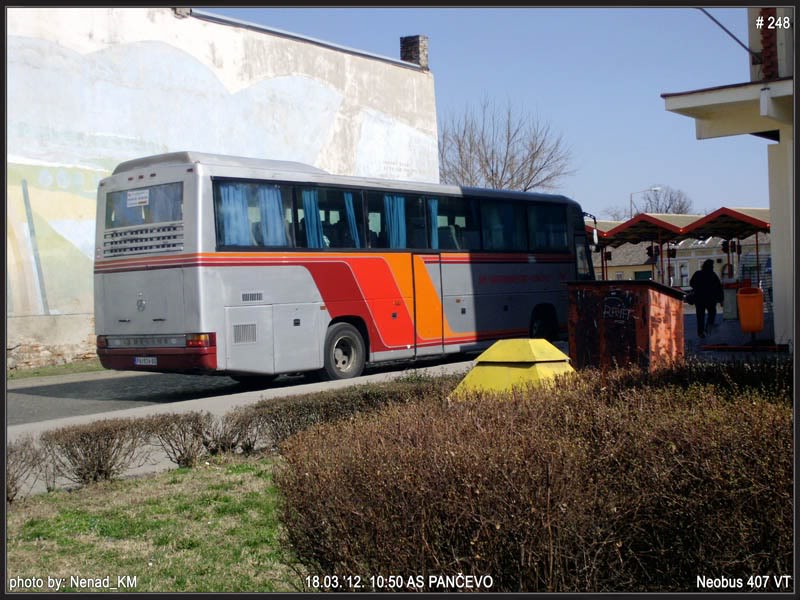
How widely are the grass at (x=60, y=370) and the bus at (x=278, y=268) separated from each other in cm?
594

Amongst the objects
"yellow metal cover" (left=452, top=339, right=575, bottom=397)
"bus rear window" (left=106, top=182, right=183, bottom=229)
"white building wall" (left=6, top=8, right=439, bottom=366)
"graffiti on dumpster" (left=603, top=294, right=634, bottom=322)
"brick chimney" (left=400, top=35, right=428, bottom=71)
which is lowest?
"yellow metal cover" (left=452, top=339, right=575, bottom=397)

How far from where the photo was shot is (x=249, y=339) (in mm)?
15789

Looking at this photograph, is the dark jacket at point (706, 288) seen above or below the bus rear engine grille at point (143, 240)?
below

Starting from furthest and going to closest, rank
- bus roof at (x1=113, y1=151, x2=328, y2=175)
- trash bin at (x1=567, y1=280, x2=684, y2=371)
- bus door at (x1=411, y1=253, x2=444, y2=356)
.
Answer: bus door at (x1=411, y1=253, x2=444, y2=356) → bus roof at (x1=113, y1=151, x2=328, y2=175) → trash bin at (x1=567, y1=280, x2=684, y2=371)

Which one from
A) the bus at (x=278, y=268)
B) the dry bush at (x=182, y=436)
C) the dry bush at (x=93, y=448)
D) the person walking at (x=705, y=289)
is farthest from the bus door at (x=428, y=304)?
the dry bush at (x=93, y=448)

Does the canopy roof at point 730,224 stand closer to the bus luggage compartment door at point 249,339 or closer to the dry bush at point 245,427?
the bus luggage compartment door at point 249,339

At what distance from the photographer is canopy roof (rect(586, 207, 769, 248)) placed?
29.3 metres

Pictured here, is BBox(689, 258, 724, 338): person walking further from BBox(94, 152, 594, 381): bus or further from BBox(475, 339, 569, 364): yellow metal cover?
BBox(475, 339, 569, 364): yellow metal cover

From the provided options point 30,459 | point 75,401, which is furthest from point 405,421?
point 75,401

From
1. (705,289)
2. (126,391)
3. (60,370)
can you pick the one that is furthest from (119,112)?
(705,289)

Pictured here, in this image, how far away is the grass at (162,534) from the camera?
5.67 m

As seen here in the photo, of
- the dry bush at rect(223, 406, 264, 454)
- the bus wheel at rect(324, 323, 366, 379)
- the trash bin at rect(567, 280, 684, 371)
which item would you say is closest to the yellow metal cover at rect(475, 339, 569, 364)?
the dry bush at rect(223, 406, 264, 454)

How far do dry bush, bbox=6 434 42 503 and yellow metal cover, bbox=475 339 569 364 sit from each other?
12.4ft

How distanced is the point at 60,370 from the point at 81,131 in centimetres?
581
